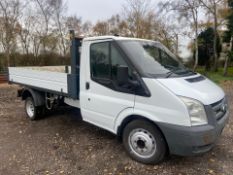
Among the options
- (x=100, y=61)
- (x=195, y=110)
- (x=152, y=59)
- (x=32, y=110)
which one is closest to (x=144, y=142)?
(x=195, y=110)

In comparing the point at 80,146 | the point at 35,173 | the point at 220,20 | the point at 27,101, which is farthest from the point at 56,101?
the point at 220,20

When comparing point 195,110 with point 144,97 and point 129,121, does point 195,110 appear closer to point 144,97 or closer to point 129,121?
point 144,97

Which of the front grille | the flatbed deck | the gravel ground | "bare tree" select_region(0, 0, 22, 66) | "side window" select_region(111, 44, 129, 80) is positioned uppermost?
"bare tree" select_region(0, 0, 22, 66)

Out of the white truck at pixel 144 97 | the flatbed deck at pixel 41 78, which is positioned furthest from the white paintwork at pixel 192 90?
the flatbed deck at pixel 41 78

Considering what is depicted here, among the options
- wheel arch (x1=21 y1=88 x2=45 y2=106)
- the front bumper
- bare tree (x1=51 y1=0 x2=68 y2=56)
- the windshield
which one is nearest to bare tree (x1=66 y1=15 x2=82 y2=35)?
bare tree (x1=51 y1=0 x2=68 y2=56)

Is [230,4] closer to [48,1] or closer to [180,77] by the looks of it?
[48,1]

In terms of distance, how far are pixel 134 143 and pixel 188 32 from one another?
69.6ft

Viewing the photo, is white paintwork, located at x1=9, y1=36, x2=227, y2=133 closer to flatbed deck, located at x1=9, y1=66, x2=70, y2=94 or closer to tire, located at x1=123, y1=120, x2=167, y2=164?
flatbed deck, located at x1=9, y1=66, x2=70, y2=94

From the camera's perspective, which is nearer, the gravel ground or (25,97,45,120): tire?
the gravel ground

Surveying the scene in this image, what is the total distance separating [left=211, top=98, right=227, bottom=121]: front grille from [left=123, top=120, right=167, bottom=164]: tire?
2.88 ft

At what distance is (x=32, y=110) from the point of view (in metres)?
6.41

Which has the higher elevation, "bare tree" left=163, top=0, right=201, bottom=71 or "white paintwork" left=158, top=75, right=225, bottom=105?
"bare tree" left=163, top=0, right=201, bottom=71

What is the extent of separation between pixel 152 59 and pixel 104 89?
985mm

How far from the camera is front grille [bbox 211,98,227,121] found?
11.5 feet
